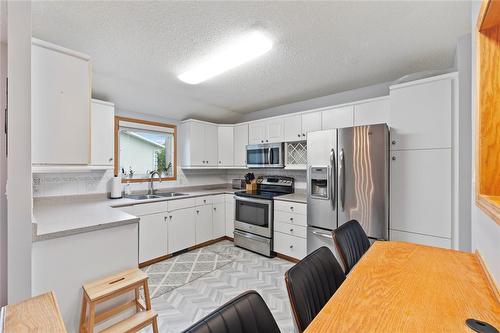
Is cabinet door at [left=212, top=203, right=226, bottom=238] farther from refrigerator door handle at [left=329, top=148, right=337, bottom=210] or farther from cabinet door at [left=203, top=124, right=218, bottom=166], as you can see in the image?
refrigerator door handle at [left=329, top=148, right=337, bottom=210]

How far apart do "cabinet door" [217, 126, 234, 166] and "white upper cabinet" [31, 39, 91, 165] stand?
2.59m

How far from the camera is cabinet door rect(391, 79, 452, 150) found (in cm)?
204

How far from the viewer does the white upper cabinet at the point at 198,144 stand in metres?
3.93

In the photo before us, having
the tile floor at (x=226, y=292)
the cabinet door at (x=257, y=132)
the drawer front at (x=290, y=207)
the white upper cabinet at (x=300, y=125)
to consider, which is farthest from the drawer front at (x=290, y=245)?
the cabinet door at (x=257, y=132)

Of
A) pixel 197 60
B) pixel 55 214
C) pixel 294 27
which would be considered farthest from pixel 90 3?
pixel 55 214

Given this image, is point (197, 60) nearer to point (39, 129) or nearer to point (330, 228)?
point (39, 129)

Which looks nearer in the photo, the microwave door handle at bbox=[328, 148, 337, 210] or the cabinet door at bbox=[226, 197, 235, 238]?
the microwave door handle at bbox=[328, 148, 337, 210]

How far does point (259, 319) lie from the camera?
714 millimetres

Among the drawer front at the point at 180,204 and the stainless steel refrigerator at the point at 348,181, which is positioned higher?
the stainless steel refrigerator at the point at 348,181

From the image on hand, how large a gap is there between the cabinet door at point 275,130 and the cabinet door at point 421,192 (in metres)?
1.67

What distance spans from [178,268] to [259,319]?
2.56m

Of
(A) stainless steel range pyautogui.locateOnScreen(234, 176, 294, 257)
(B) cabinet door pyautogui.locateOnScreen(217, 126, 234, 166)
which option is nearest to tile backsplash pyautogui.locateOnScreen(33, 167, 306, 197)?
(A) stainless steel range pyautogui.locateOnScreen(234, 176, 294, 257)

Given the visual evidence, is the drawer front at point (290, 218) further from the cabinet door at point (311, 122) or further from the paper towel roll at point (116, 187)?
the paper towel roll at point (116, 187)

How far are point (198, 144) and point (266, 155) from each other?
127 centimetres
